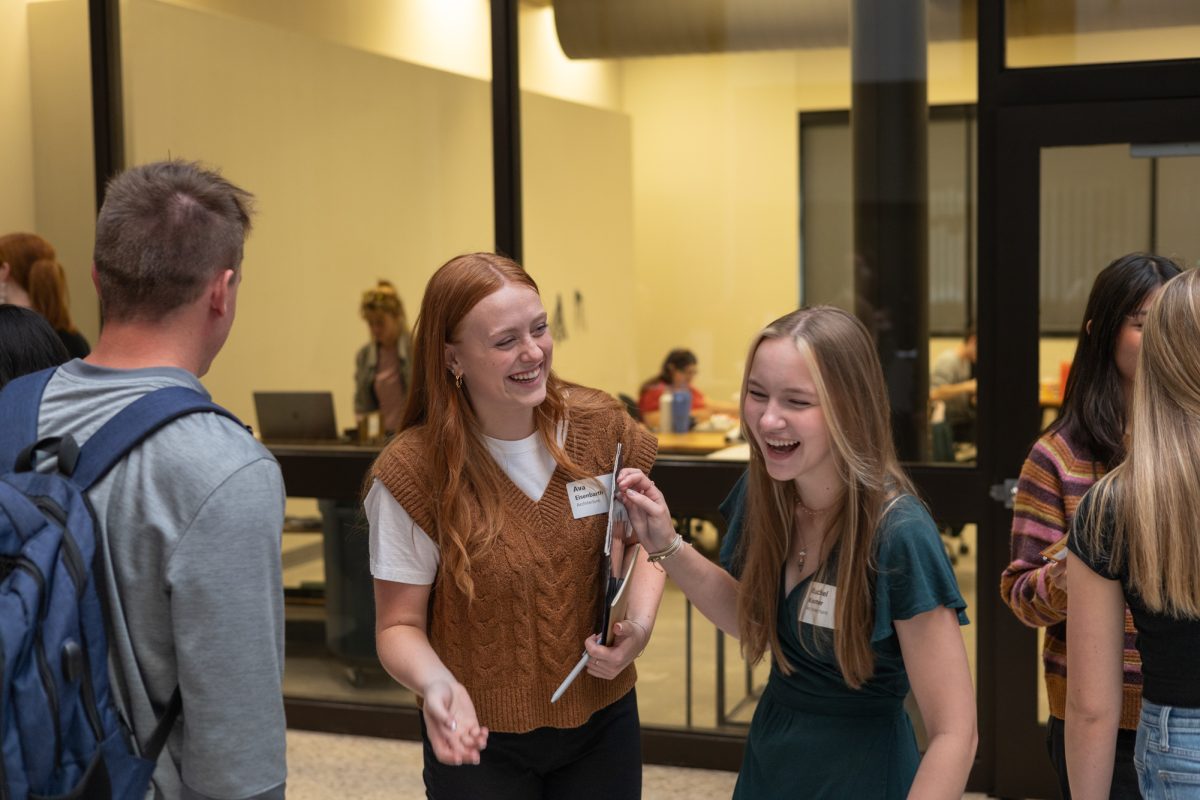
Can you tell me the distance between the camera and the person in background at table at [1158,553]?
1.67 metres

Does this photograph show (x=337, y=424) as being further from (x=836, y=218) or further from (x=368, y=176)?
(x=836, y=218)

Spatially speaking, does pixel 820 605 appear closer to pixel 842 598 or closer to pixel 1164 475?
pixel 842 598

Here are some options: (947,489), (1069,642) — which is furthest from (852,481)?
(947,489)

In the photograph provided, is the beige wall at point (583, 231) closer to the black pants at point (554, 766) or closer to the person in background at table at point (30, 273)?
the person in background at table at point (30, 273)

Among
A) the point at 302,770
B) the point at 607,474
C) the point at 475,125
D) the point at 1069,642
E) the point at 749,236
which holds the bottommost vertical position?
the point at 302,770

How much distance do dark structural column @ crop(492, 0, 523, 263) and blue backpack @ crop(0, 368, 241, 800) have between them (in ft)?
10.0

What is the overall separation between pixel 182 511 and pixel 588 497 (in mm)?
796

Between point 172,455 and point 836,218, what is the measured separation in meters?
3.02

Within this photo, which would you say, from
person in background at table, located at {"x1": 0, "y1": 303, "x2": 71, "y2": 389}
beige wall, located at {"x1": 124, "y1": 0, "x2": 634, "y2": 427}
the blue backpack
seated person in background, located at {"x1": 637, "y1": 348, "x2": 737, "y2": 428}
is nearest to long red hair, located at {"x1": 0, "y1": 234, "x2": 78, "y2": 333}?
beige wall, located at {"x1": 124, "y1": 0, "x2": 634, "y2": 427}

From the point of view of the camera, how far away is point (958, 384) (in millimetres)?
4031

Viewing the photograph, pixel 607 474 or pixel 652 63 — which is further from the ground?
pixel 652 63

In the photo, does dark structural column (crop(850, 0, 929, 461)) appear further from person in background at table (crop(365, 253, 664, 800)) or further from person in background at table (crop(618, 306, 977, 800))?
person in background at table (crop(618, 306, 977, 800))

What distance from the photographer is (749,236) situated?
4.29m

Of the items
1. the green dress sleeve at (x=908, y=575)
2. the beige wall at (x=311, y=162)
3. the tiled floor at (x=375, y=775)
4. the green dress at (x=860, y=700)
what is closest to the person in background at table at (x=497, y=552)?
the green dress at (x=860, y=700)
